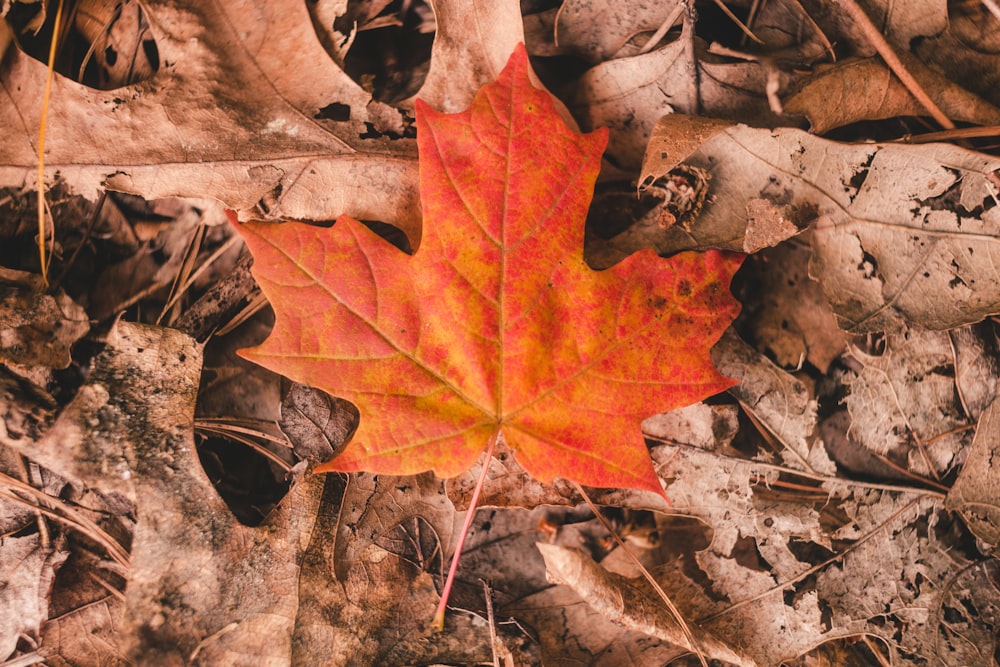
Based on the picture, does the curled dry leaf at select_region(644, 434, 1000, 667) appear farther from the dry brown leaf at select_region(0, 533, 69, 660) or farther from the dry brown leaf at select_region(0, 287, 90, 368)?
the dry brown leaf at select_region(0, 533, 69, 660)

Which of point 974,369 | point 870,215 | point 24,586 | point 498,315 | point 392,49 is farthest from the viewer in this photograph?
point 392,49

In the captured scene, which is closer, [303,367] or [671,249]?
[303,367]

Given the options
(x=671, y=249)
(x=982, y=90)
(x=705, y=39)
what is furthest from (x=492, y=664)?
(x=982, y=90)

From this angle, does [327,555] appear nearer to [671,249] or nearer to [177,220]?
[177,220]

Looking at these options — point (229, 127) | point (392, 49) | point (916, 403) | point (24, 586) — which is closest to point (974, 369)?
point (916, 403)

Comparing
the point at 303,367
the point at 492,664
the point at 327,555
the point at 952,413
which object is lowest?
the point at 492,664

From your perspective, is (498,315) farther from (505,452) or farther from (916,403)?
(916,403)
